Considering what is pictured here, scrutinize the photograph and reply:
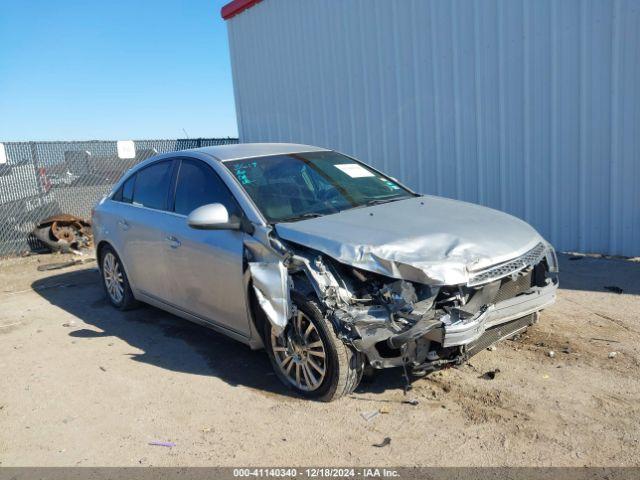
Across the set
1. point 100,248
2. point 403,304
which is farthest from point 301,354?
point 100,248

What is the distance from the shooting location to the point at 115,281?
6328mm

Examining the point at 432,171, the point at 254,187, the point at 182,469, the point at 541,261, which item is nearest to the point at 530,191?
the point at 432,171

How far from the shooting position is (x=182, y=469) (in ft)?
10.6

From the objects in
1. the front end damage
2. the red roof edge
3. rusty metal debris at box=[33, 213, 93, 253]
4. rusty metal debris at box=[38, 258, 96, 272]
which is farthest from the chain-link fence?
the front end damage

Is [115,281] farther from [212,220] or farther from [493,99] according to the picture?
[493,99]

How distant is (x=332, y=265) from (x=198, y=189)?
173 cm

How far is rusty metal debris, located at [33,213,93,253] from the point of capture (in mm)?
10594

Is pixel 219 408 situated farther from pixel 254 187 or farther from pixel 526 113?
pixel 526 113

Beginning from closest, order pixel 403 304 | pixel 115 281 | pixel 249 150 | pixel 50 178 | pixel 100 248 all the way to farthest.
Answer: pixel 403 304 → pixel 249 150 → pixel 115 281 → pixel 100 248 → pixel 50 178

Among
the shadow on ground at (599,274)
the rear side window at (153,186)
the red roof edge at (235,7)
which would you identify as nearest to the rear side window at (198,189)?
the rear side window at (153,186)

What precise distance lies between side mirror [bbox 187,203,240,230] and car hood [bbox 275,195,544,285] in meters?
0.39

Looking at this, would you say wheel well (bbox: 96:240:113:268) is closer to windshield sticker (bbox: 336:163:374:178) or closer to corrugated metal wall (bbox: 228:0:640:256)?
windshield sticker (bbox: 336:163:374:178)

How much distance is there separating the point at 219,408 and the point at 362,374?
3.32 feet

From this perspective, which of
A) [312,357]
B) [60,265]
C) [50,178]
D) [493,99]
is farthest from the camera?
[50,178]
